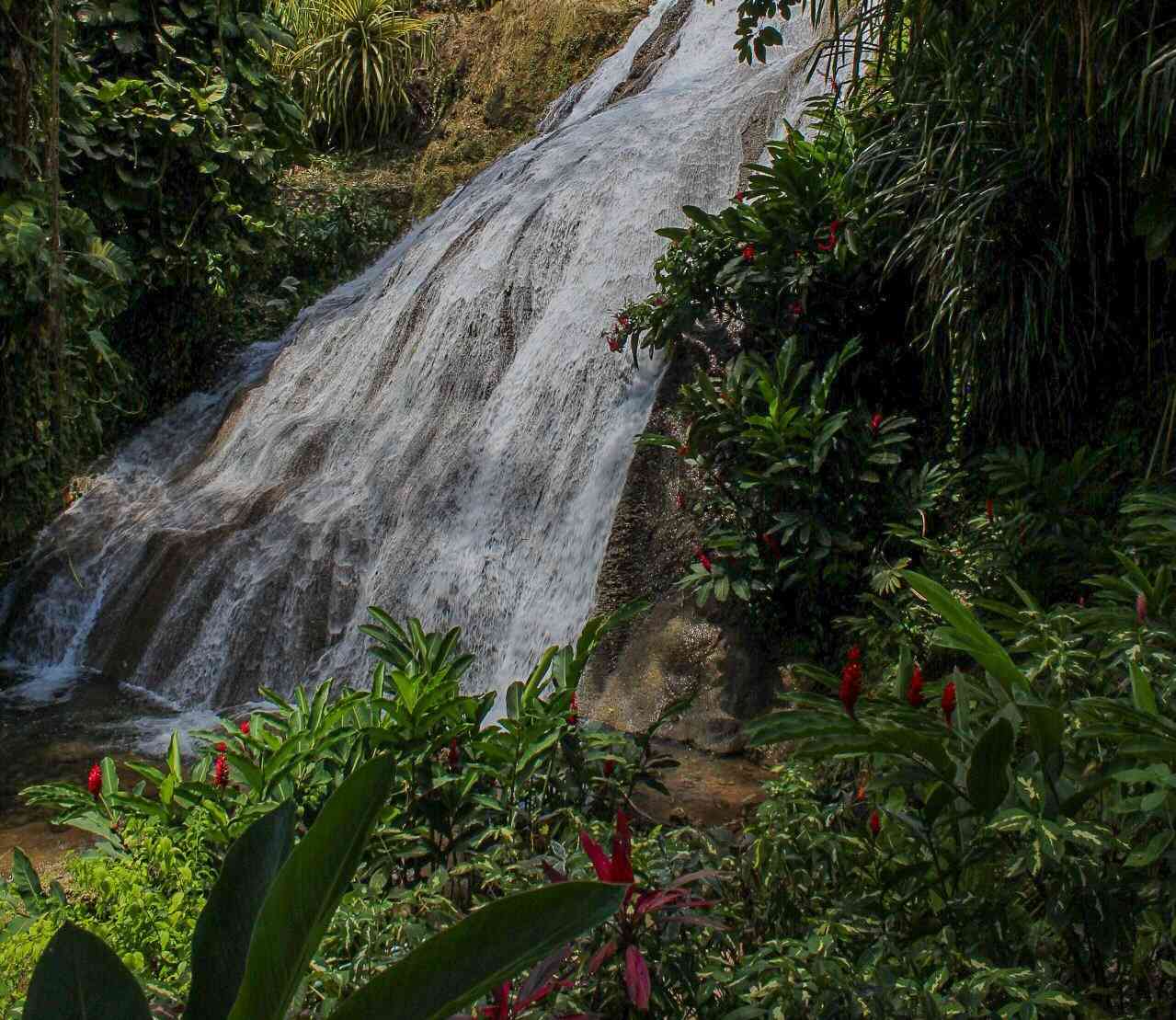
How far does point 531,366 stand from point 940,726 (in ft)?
17.7

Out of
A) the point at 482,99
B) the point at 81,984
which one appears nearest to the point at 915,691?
the point at 81,984

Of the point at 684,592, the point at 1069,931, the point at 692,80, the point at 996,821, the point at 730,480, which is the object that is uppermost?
the point at 692,80

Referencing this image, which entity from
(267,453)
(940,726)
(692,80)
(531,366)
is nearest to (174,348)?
(267,453)

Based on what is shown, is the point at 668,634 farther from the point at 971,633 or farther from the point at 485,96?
the point at 485,96

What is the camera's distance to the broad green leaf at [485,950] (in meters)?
0.95

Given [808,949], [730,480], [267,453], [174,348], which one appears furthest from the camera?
[174,348]

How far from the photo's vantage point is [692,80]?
9.70 meters

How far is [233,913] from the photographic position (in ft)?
3.79

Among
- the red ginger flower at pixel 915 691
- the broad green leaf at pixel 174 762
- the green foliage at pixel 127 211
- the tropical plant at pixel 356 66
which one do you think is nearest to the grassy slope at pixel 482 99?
the tropical plant at pixel 356 66

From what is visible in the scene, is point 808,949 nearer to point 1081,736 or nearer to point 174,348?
point 1081,736

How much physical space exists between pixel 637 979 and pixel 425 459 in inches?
222

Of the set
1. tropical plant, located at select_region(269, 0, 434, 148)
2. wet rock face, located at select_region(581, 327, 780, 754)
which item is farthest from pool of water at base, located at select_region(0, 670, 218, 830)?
tropical plant, located at select_region(269, 0, 434, 148)

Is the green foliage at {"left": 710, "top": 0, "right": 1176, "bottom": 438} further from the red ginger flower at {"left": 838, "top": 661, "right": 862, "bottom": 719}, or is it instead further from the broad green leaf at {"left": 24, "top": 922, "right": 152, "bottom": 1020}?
the broad green leaf at {"left": 24, "top": 922, "right": 152, "bottom": 1020}

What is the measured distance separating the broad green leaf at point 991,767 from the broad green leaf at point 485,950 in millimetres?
957
